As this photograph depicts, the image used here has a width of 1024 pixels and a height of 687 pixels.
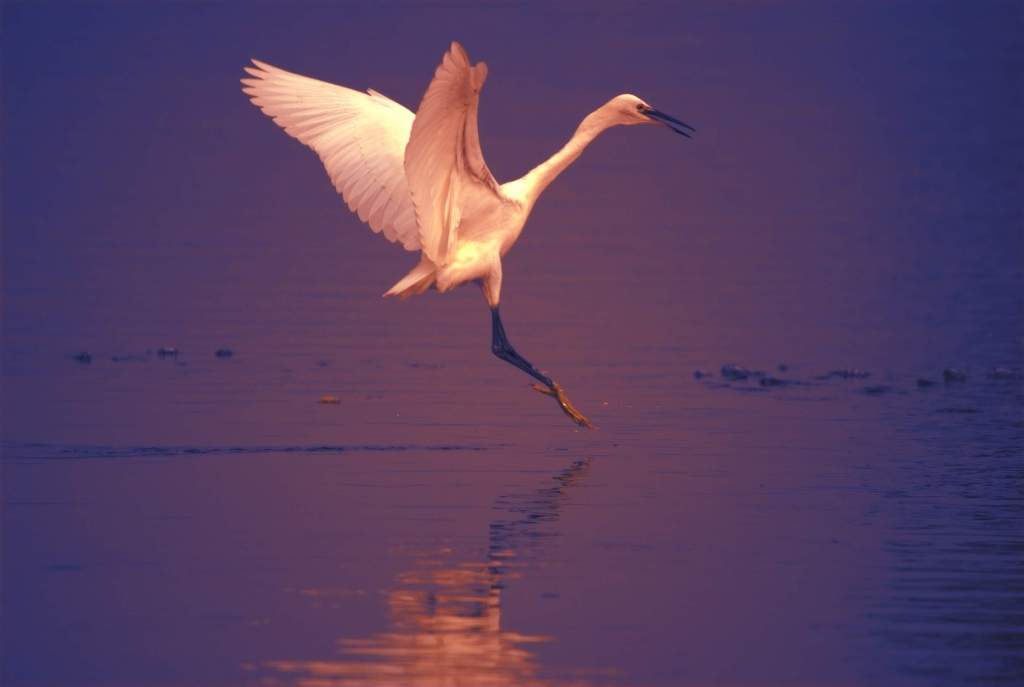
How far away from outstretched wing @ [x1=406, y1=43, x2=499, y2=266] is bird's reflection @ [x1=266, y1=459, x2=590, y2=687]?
2223 millimetres

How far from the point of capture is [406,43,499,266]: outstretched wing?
9.40 m

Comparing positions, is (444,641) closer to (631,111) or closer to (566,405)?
(566,405)

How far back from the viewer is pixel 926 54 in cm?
3528

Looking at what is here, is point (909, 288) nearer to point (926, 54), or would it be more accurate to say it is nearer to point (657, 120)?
point (657, 120)

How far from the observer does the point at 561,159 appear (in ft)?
37.6

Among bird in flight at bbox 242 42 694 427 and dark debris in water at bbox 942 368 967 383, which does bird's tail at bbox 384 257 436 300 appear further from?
dark debris in water at bbox 942 368 967 383

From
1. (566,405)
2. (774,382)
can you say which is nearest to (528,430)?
(566,405)

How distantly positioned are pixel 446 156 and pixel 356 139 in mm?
1555

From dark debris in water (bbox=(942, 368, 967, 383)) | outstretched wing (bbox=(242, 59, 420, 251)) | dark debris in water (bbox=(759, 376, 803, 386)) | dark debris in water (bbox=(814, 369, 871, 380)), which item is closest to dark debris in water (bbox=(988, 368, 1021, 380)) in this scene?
dark debris in water (bbox=(942, 368, 967, 383))

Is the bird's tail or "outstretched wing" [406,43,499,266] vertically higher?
"outstretched wing" [406,43,499,266]

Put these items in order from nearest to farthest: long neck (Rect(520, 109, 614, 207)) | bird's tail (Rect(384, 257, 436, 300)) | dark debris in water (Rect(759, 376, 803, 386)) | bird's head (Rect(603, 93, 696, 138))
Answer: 1. bird's tail (Rect(384, 257, 436, 300))
2. long neck (Rect(520, 109, 614, 207))
3. bird's head (Rect(603, 93, 696, 138))
4. dark debris in water (Rect(759, 376, 803, 386))

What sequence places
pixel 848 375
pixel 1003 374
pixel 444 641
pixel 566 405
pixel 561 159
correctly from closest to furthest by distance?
pixel 444 641 → pixel 566 405 → pixel 561 159 → pixel 1003 374 → pixel 848 375

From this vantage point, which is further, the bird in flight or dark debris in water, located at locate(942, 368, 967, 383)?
dark debris in water, located at locate(942, 368, 967, 383)

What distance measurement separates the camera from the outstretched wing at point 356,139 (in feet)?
37.7
